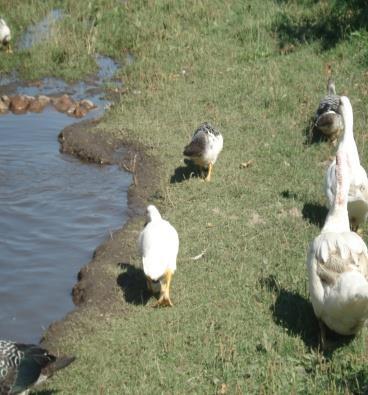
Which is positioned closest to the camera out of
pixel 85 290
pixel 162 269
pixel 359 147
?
pixel 162 269

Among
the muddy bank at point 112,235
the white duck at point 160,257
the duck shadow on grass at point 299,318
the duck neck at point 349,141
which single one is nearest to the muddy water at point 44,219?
the muddy bank at point 112,235

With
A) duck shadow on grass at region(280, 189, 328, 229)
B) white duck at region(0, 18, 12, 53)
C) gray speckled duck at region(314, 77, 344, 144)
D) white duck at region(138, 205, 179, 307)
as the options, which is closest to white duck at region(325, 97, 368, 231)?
duck shadow on grass at region(280, 189, 328, 229)

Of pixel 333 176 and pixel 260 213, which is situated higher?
pixel 333 176

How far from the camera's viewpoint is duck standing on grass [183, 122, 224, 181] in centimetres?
1018

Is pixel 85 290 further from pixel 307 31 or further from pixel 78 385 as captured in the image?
pixel 307 31

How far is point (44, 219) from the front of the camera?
33.4ft

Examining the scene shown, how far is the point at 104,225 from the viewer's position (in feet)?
32.9

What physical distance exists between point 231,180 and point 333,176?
217cm

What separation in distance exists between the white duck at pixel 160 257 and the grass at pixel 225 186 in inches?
7.6

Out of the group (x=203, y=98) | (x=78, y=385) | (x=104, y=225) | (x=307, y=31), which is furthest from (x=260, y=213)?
(x=307, y=31)

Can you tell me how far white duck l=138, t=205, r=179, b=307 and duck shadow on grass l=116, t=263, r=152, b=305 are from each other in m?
0.14

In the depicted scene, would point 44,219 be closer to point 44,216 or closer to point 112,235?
point 44,216

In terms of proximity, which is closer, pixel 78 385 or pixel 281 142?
pixel 78 385

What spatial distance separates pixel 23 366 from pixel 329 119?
21.8 ft
